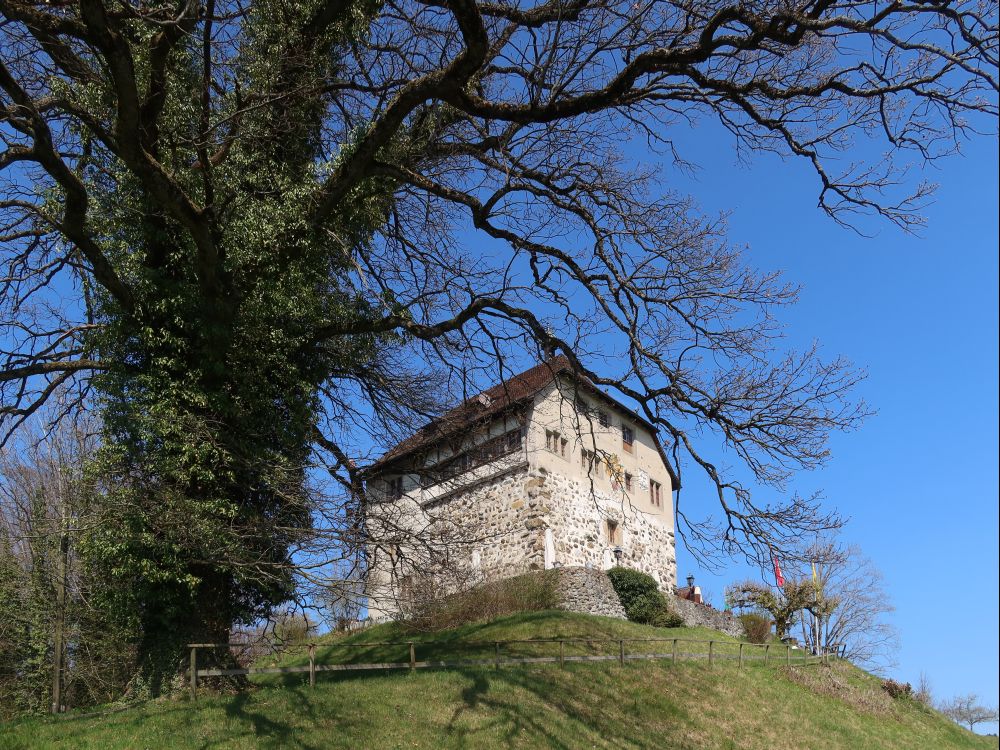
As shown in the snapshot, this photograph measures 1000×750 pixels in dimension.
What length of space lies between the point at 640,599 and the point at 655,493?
7701 millimetres

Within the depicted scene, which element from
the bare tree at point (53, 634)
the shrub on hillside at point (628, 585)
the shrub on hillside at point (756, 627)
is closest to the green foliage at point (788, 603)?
the shrub on hillside at point (756, 627)

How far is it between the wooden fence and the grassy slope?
33 cm

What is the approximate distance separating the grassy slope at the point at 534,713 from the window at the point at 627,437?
10.6 m

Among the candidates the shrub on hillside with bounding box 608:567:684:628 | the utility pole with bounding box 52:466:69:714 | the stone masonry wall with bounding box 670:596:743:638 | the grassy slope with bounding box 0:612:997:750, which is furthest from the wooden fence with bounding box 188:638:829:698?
the utility pole with bounding box 52:466:69:714

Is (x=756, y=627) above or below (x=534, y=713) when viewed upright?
above

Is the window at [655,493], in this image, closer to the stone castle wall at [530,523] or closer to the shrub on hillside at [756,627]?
the stone castle wall at [530,523]

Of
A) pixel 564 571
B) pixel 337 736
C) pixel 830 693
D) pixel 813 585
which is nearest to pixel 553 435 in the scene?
pixel 564 571

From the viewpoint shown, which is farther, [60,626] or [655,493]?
[655,493]

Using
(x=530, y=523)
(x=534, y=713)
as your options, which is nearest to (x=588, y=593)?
(x=530, y=523)

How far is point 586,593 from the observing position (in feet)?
74.8

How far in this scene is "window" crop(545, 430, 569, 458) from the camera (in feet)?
86.5

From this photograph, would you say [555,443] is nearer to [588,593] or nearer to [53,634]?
[588,593]

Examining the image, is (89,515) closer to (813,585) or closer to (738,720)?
(738,720)

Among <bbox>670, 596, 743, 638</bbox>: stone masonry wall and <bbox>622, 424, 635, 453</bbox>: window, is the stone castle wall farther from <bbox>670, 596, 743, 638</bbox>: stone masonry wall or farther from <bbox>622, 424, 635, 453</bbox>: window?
<bbox>622, 424, 635, 453</bbox>: window
